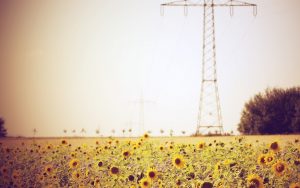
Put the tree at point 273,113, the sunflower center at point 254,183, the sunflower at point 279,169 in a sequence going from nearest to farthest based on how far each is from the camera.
A: the sunflower center at point 254,183, the sunflower at point 279,169, the tree at point 273,113

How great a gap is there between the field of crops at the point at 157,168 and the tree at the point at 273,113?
2271 centimetres

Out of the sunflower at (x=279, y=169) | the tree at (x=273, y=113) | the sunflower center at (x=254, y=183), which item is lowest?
the sunflower center at (x=254, y=183)

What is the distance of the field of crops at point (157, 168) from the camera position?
477 cm

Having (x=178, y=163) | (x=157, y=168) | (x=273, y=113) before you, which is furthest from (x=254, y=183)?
(x=273, y=113)

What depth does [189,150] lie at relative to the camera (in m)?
7.44

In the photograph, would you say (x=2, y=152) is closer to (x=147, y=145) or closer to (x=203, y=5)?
(x=147, y=145)

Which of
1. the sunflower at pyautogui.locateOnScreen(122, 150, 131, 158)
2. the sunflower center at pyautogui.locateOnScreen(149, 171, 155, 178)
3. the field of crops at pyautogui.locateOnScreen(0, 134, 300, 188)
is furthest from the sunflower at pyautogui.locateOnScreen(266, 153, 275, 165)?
the sunflower at pyautogui.locateOnScreen(122, 150, 131, 158)

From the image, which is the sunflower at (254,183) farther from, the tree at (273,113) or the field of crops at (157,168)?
the tree at (273,113)

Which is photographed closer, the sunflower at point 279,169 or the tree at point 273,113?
the sunflower at point 279,169

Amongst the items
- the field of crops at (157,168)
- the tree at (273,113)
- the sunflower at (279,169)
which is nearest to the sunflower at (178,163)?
the field of crops at (157,168)

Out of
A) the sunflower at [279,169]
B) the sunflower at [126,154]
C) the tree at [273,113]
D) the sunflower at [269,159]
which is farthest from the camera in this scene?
the tree at [273,113]

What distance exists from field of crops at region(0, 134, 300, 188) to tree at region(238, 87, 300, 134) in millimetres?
22712

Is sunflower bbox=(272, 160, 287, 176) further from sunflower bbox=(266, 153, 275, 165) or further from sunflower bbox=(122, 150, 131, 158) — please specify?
sunflower bbox=(122, 150, 131, 158)

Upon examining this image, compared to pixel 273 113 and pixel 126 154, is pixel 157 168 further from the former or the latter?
pixel 273 113
